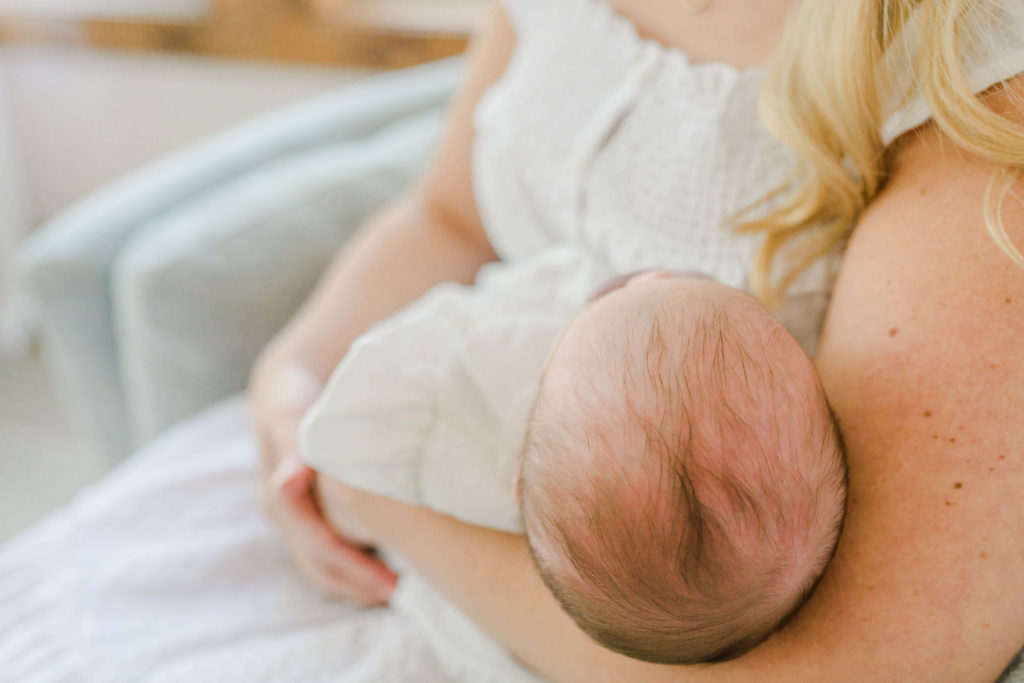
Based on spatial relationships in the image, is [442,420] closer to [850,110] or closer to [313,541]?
[313,541]

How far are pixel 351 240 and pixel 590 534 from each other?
86 cm

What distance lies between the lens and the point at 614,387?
1.72ft

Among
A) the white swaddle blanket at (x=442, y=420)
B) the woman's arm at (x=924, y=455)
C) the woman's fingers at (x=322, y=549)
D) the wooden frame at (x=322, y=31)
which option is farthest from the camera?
the wooden frame at (x=322, y=31)

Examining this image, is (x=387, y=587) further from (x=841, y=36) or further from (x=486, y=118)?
(x=841, y=36)

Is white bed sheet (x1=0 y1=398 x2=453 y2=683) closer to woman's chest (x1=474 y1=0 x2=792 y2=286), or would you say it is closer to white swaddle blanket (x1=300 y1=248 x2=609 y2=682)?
white swaddle blanket (x1=300 y1=248 x2=609 y2=682)

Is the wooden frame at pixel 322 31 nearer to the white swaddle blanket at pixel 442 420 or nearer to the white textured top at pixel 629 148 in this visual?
the white textured top at pixel 629 148

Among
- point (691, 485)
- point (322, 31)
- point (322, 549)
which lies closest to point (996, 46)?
point (691, 485)

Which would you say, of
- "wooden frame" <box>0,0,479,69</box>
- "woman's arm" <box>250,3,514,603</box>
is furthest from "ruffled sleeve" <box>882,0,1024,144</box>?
"wooden frame" <box>0,0,479,69</box>

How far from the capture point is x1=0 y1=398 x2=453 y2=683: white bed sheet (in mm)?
730

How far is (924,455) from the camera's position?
1.61 feet

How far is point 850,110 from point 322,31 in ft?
6.53

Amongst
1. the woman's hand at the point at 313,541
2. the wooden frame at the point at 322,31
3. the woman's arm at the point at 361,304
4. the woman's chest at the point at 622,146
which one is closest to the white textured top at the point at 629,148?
the woman's chest at the point at 622,146

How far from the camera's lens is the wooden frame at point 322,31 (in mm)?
2156

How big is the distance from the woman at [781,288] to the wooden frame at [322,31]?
1.23 metres
